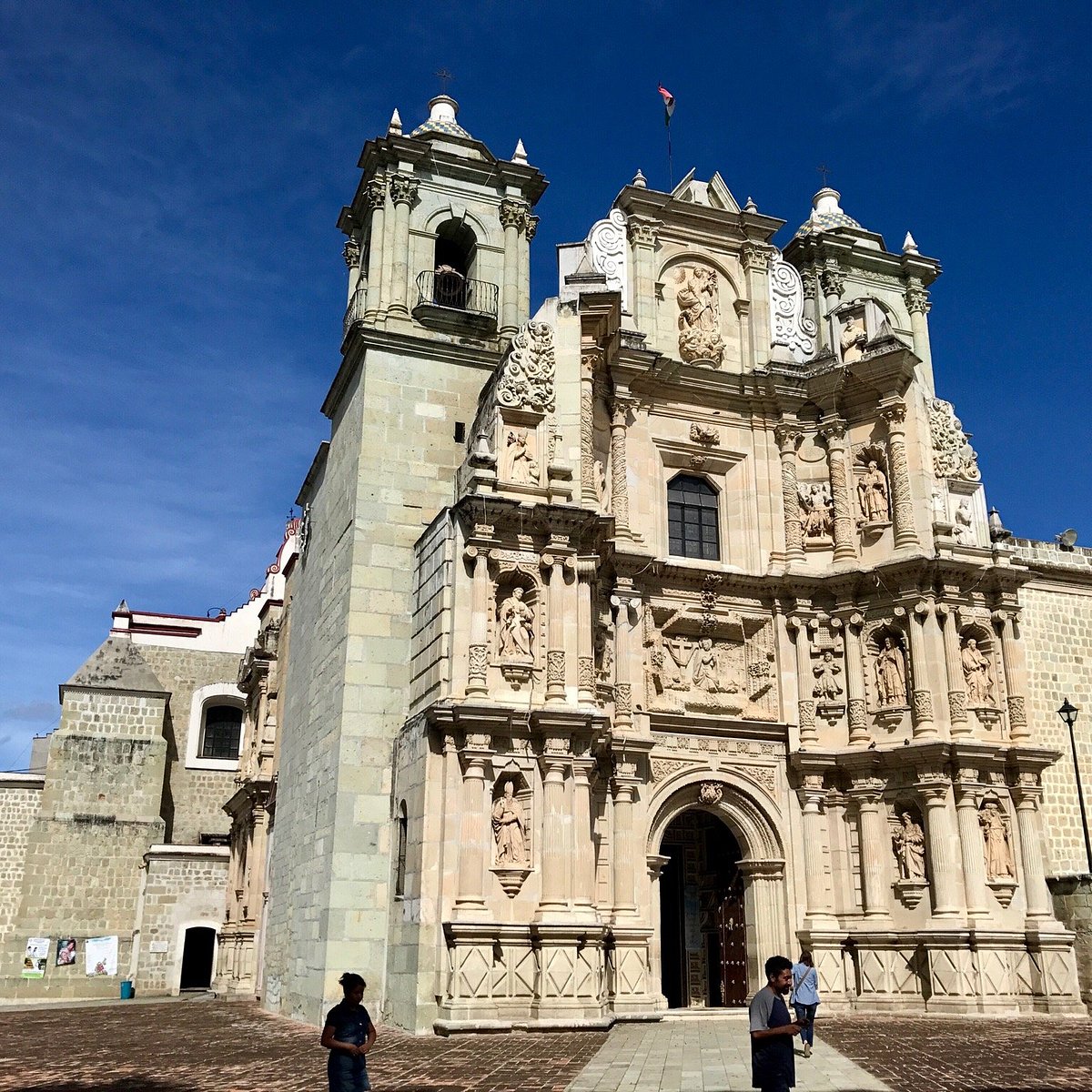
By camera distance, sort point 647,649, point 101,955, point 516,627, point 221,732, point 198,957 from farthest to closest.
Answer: point 221,732, point 198,957, point 101,955, point 647,649, point 516,627

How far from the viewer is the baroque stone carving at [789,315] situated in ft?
77.5

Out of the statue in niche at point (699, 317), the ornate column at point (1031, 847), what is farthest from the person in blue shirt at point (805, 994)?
the statue in niche at point (699, 317)

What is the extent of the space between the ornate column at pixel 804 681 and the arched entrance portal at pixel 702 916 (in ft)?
8.48

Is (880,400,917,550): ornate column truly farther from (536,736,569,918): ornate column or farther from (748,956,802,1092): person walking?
(748,956,802,1092): person walking

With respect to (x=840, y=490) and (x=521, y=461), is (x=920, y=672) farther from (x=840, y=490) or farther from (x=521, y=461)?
(x=521, y=461)

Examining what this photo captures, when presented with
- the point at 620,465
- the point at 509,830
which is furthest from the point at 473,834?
the point at 620,465

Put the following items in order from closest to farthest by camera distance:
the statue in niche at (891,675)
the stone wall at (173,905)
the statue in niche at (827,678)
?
1. the statue in niche at (891,675)
2. the statue in niche at (827,678)
3. the stone wall at (173,905)

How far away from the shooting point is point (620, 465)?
827 inches

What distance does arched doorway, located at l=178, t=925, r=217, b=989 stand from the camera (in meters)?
31.4

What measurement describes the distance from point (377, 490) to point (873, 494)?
9.78m

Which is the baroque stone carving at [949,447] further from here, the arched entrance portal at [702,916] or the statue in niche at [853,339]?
the arched entrance portal at [702,916]

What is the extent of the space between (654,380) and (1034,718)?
1112cm

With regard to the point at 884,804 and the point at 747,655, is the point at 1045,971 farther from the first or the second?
the point at 747,655

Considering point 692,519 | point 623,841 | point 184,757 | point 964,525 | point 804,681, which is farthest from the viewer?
point 184,757
